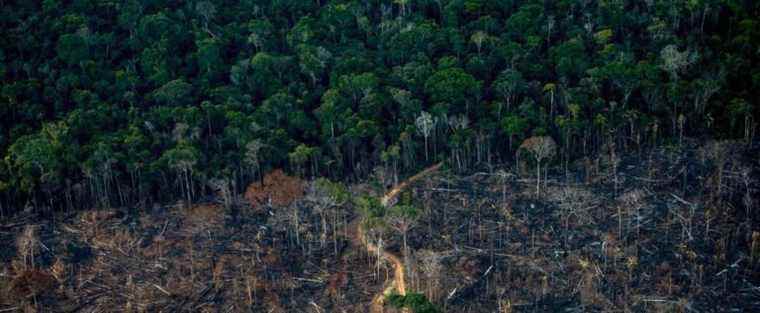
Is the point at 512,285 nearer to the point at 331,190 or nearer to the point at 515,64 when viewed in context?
the point at 331,190

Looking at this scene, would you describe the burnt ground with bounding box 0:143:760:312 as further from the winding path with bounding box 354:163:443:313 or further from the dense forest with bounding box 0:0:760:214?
the dense forest with bounding box 0:0:760:214

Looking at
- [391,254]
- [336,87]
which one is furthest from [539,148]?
[336,87]

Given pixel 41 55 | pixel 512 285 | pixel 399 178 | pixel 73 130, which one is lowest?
pixel 512 285

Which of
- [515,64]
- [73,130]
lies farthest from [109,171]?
[515,64]

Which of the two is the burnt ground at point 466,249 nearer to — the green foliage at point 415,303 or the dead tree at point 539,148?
the dead tree at point 539,148

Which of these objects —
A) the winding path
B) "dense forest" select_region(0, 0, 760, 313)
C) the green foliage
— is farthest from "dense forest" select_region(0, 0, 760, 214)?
the green foliage

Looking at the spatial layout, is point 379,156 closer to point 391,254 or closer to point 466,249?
point 391,254
